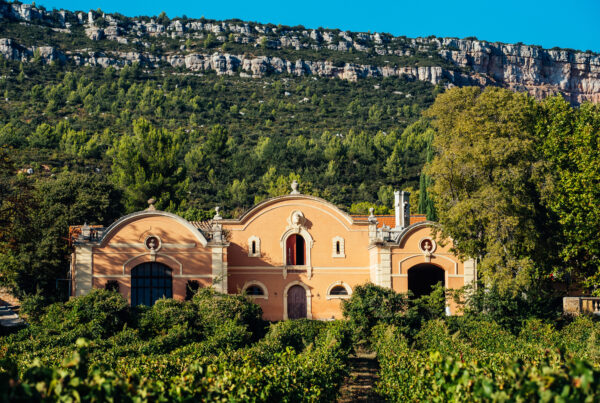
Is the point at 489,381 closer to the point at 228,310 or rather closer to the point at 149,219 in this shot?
the point at 228,310

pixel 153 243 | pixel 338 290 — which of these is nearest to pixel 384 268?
pixel 338 290

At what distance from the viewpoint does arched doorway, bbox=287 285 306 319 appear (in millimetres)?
28703

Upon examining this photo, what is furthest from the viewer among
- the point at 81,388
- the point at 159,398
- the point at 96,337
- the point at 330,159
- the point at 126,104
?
the point at 126,104

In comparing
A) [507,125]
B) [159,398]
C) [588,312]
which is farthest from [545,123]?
[159,398]

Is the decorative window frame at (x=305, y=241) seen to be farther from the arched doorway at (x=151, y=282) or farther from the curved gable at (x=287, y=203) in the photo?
the arched doorway at (x=151, y=282)

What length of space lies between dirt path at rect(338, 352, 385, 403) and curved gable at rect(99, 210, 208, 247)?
9176mm

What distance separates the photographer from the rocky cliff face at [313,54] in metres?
96.4

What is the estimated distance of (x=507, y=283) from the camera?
869 inches

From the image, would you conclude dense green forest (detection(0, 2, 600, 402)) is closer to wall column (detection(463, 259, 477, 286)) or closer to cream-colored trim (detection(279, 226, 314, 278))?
wall column (detection(463, 259, 477, 286))

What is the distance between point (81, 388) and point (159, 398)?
36.1 inches

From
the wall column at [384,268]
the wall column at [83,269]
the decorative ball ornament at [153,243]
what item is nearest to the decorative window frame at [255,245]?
the decorative ball ornament at [153,243]

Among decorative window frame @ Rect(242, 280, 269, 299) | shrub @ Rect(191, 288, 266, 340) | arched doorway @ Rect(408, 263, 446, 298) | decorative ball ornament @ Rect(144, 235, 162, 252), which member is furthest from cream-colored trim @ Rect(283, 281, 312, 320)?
decorative ball ornament @ Rect(144, 235, 162, 252)

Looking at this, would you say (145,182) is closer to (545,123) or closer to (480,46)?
(545,123)

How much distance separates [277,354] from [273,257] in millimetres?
16201
